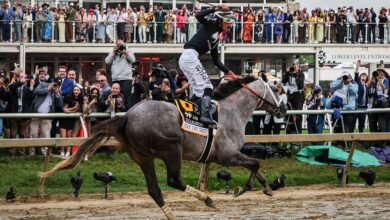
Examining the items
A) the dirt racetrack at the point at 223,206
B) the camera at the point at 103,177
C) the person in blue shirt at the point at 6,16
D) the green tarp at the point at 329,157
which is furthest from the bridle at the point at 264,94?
the person in blue shirt at the point at 6,16

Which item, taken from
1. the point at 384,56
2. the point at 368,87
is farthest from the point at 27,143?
the point at 384,56

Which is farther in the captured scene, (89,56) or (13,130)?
(89,56)

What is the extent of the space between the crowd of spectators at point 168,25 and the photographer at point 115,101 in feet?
51.4

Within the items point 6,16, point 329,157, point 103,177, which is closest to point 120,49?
point 103,177

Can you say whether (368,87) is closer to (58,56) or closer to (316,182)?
(316,182)

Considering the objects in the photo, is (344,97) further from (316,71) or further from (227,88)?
(316,71)

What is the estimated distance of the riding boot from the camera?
14.1 metres

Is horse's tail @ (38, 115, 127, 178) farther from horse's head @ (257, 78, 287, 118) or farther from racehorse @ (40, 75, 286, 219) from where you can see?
horse's head @ (257, 78, 287, 118)

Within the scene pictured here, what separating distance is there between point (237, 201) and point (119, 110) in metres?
3.90

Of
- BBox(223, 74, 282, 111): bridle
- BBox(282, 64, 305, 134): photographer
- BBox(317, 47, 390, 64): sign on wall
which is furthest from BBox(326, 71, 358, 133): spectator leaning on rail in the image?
BBox(317, 47, 390, 64): sign on wall

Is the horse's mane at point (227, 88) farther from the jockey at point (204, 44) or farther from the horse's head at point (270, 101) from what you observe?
the horse's head at point (270, 101)

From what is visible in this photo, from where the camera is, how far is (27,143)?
57.2 feet

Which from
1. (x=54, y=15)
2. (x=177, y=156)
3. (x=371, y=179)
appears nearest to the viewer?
(x=177, y=156)

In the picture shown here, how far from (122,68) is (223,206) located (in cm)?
554
